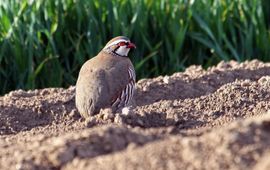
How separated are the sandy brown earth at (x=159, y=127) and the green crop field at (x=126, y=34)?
945mm

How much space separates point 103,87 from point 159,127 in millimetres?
700

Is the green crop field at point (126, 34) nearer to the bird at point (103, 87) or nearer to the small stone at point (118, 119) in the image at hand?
the bird at point (103, 87)

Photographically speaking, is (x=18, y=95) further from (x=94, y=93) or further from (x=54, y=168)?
(x=54, y=168)

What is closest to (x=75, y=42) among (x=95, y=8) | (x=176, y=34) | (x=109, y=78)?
(x=95, y=8)

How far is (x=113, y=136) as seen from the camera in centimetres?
507

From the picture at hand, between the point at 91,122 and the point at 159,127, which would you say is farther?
the point at 159,127

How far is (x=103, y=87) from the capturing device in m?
7.25

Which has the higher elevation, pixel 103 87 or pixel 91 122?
pixel 103 87

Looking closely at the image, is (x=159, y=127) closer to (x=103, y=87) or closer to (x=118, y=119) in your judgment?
(x=118, y=119)

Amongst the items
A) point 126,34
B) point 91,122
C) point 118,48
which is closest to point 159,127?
point 91,122

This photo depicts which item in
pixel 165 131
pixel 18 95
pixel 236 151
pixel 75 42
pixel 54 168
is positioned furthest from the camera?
pixel 75 42

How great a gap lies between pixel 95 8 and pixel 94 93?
2.99m

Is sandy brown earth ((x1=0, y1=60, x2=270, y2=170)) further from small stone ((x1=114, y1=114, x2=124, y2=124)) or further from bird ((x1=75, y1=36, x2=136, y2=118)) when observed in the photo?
bird ((x1=75, y1=36, x2=136, y2=118))

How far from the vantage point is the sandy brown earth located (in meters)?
4.45
